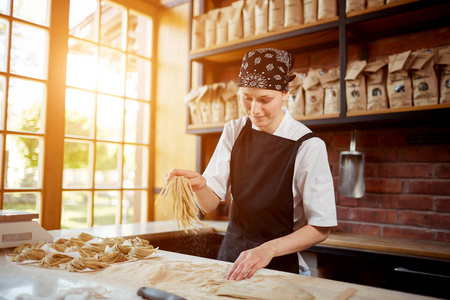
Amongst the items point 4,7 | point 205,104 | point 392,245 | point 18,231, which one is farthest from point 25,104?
point 392,245

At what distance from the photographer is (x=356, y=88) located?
2230mm

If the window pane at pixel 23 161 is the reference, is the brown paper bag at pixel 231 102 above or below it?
above

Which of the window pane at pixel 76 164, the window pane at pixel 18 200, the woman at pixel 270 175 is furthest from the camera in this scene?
the window pane at pixel 76 164

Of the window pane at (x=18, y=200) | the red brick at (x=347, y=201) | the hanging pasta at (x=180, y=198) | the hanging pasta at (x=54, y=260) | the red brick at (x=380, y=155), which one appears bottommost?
the window pane at (x=18, y=200)

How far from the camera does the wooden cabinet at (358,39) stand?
2088 mm

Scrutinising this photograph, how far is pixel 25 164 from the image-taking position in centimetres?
295

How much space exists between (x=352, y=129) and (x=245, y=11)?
116 centimetres

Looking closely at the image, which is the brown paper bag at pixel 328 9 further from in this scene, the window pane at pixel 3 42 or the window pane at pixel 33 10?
the window pane at pixel 3 42

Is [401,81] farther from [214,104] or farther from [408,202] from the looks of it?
[214,104]

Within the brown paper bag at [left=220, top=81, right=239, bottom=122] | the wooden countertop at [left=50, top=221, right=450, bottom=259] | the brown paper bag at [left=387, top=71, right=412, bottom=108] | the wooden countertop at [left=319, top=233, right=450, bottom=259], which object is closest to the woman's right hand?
the wooden countertop at [left=50, top=221, right=450, bottom=259]

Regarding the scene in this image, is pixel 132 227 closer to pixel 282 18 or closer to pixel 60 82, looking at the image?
pixel 60 82

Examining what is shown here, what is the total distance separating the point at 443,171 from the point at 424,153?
147 millimetres

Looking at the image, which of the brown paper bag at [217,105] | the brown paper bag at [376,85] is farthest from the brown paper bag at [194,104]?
the brown paper bag at [376,85]

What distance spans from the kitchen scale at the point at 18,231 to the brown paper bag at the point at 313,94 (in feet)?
5.44
